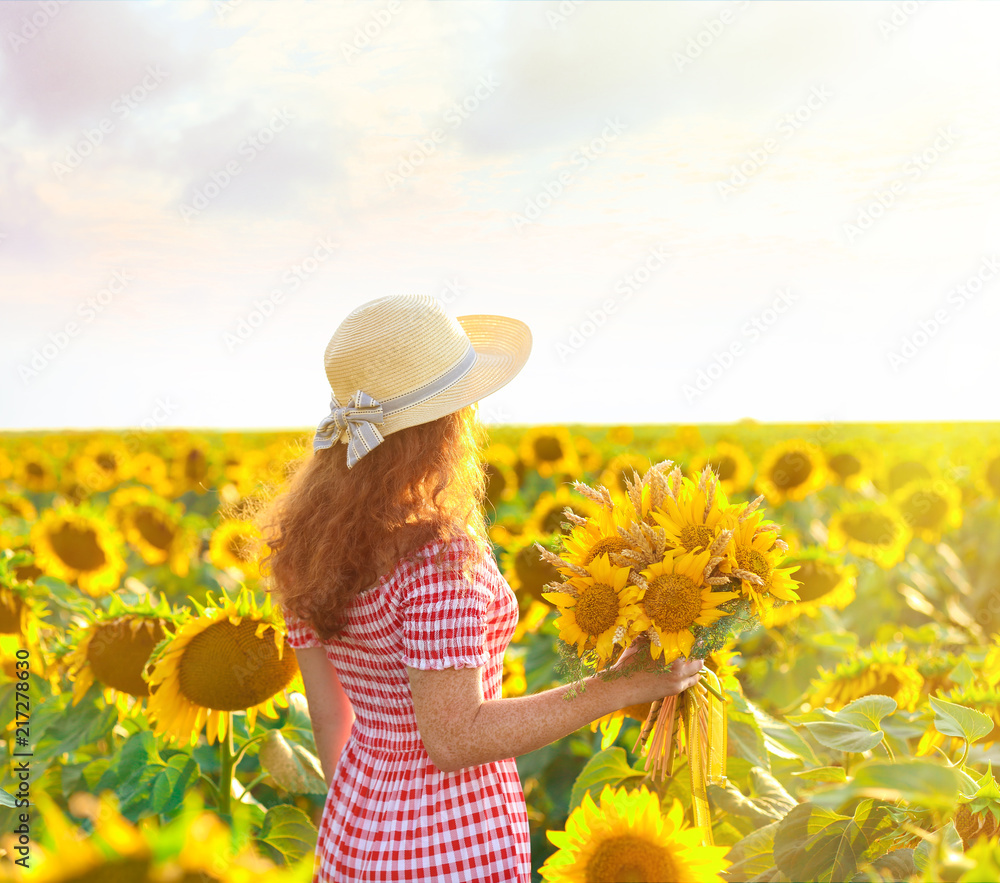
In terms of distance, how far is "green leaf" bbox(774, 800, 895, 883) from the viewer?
1.87 m

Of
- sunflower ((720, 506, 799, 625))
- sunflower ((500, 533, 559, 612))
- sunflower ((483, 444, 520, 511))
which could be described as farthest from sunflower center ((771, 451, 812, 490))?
sunflower ((720, 506, 799, 625))

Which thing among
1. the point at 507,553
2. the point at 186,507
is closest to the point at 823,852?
the point at 507,553

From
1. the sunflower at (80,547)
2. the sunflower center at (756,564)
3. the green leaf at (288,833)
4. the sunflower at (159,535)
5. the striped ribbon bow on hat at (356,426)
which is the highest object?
the striped ribbon bow on hat at (356,426)

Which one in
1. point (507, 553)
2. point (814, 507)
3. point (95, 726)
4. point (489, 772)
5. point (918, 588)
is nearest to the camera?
point (489, 772)

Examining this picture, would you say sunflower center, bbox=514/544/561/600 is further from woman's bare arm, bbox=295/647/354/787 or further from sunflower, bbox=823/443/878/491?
sunflower, bbox=823/443/878/491

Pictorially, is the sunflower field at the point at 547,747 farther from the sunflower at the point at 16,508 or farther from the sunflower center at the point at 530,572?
the sunflower at the point at 16,508

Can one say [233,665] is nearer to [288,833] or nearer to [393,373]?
[288,833]

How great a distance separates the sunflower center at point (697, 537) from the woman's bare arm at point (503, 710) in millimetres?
247

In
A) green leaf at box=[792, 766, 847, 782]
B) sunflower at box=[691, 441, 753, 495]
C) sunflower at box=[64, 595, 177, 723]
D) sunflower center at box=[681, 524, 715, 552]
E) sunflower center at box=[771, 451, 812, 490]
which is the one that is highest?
sunflower center at box=[681, 524, 715, 552]

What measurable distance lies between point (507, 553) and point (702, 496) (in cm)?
283

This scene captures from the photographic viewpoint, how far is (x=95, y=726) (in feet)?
10.5

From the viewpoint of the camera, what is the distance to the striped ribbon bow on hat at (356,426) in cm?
215

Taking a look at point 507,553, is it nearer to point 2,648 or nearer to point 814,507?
point 2,648

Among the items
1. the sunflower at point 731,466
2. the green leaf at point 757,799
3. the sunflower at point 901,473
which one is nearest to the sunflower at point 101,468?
the sunflower at point 731,466
